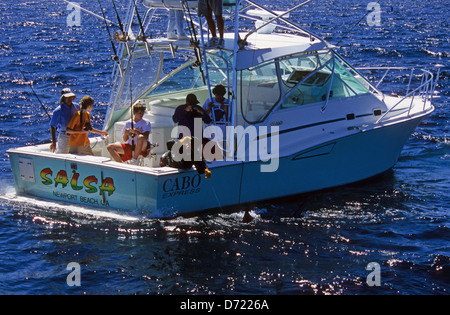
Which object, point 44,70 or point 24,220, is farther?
point 44,70

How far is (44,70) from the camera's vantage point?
23766 mm

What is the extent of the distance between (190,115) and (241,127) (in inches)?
32.9

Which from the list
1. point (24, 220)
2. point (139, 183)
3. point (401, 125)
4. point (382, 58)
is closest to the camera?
point (139, 183)

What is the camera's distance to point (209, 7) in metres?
9.65

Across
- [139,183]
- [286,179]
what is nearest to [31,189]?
[139,183]

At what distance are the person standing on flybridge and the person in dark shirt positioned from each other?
547 millimetres

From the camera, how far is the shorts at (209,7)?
9578mm

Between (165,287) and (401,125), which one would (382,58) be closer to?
(401,125)

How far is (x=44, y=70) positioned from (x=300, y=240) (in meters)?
16.6

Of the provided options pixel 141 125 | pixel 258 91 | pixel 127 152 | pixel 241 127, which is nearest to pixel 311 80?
pixel 258 91

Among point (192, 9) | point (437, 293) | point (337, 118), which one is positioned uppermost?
point (192, 9)

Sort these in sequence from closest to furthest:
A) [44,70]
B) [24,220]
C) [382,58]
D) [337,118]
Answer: [24,220] → [337,118] → [44,70] → [382,58]

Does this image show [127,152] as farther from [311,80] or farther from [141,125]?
[311,80]
